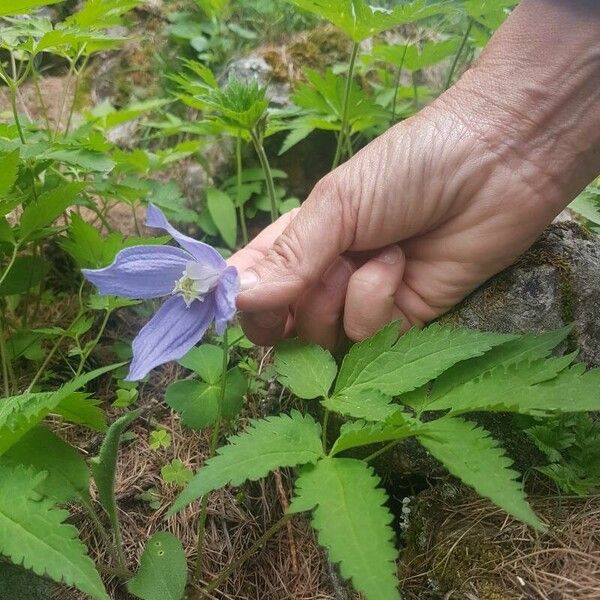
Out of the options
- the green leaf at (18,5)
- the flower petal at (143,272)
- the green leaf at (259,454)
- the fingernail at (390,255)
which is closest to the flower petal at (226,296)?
the flower petal at (143,272)

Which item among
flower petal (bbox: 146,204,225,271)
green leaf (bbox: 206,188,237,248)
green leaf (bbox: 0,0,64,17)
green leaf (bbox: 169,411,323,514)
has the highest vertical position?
green leaf (bbox: 0,0,64,17)

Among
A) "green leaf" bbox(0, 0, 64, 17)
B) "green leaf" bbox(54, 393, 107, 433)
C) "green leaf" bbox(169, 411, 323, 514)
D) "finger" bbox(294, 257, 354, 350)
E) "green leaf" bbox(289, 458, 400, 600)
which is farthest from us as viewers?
"finger" bbox(294, 257, 354, 350)

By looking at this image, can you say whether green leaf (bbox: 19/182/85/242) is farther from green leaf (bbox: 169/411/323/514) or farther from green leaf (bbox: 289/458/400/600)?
green leaf (bbox: 289/458/400/600)

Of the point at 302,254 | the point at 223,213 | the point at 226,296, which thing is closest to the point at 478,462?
the point at 226,296

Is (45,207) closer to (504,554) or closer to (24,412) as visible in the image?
(24,412)

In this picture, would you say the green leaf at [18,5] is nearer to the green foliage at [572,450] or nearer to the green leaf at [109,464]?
the green leaf at [109,464]

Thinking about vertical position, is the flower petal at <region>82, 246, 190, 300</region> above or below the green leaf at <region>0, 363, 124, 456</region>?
above

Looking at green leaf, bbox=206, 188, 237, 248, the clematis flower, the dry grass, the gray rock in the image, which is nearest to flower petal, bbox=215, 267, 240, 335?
the clematis flower
